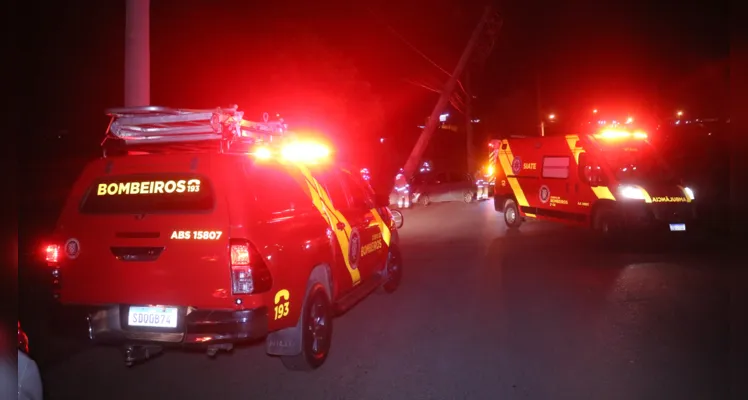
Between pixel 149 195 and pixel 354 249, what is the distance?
2.59m

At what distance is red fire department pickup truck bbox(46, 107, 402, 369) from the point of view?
495cm

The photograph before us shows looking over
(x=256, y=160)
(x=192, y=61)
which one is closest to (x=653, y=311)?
(x=256, y=160)

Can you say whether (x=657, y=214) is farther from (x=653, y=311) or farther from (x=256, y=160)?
(x=256, y=160)

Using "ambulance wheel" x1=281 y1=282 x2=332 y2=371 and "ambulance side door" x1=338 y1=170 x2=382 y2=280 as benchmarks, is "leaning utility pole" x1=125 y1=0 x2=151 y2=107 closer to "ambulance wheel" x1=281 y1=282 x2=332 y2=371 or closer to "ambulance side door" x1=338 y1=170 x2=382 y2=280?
"ambulance side door" x1=338 y1=170 x2=382 y2=280

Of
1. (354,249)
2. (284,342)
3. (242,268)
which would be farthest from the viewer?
(354,249)

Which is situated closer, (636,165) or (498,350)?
(498,350)

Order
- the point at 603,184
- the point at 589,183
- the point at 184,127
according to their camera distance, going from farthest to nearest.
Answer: the point at 589,183, the point at 603,184, the point at 184,127

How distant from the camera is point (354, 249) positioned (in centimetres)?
720

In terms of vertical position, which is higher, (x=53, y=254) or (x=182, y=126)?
(x=182, y=126)

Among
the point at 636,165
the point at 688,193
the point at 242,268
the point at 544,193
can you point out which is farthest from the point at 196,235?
the point at 544,193

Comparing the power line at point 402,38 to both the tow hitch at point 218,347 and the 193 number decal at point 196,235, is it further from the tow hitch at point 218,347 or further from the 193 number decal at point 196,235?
the tow hitch at point 218,347

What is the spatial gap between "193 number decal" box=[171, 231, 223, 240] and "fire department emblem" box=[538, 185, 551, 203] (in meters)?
11.6

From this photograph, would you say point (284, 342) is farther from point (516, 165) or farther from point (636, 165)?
point (516, 165)

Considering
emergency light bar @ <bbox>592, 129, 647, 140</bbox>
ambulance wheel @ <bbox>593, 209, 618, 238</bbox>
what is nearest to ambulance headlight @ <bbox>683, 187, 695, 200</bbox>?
ambulance wheel @ <bbox>593, 209, 618, 238</bbox>
